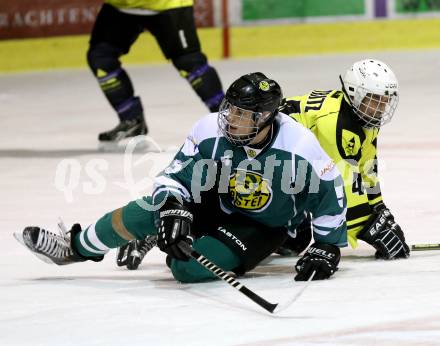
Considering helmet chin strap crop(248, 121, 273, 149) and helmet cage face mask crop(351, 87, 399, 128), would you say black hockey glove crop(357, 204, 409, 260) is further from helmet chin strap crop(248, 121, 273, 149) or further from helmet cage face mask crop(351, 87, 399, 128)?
helmet chin strap crop(248, 121, 273, 149)

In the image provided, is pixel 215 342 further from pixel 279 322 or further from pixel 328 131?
pixel 328 131

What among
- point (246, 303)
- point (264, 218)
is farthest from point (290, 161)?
point (246, 303)

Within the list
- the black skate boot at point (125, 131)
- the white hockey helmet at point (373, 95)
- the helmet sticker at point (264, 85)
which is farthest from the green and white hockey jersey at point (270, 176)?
the black skate boot at point (125, 131)

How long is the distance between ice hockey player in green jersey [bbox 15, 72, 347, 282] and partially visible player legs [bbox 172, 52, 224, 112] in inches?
130

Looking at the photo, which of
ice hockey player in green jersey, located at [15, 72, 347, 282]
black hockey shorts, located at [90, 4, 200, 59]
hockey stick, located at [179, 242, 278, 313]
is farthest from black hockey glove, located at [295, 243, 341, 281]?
black hockey shorts, located at [90, 4, 200, 59]

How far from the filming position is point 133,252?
4.23 meters

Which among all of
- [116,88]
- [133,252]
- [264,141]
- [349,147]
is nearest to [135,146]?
[116,88]

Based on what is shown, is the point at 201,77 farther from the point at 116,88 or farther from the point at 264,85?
the point at 264,85

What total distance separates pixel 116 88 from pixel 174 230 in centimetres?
372

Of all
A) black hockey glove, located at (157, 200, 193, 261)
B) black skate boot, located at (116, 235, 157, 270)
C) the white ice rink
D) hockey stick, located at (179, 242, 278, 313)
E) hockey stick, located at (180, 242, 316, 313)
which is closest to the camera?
the white ice rink

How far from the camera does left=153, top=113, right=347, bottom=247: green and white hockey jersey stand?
3.89m

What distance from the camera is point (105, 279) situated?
4047 millimetres

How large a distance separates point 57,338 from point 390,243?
4.61 ft

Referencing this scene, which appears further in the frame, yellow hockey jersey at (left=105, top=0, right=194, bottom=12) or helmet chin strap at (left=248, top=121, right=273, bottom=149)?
yellow hockey jersey at (left=105, top=0, right=194, bottom=12)
